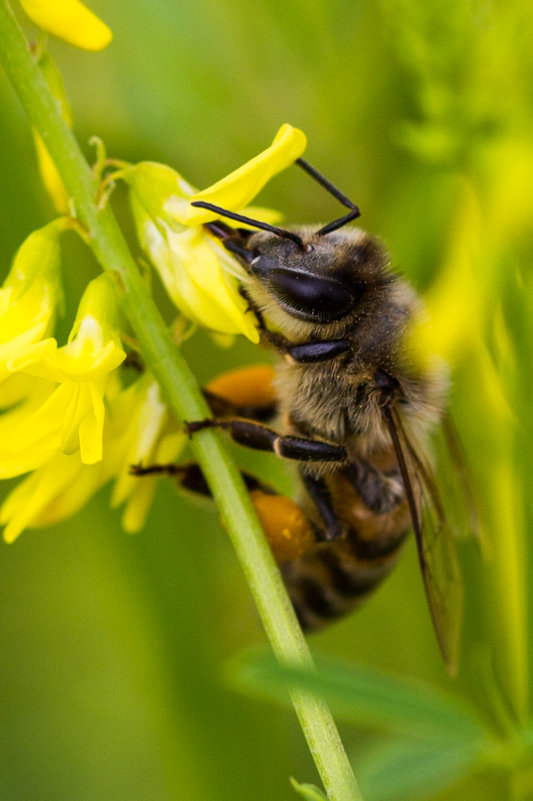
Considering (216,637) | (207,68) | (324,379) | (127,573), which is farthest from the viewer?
(207,68)

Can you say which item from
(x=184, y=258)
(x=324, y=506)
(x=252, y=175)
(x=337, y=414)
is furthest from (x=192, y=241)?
(x=324, y=506)

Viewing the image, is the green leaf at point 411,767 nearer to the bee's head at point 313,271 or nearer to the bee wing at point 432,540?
the bee wing at point 432,540

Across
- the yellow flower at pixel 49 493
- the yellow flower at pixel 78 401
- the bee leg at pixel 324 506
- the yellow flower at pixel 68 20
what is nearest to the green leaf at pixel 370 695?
the yellow flower at pixel 78 401

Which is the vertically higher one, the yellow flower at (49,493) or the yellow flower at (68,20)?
the yellow flower at (68,20)

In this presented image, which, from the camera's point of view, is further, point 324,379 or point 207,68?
point 207,68

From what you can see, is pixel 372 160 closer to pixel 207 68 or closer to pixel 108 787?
pixel 207 68

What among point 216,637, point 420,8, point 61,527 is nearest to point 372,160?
point 420,8

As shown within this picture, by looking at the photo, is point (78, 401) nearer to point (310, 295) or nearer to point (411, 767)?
point (310, 295)
